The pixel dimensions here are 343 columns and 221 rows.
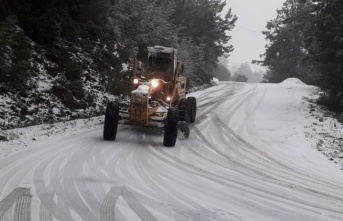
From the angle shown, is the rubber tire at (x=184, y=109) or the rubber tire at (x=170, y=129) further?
the rubber tire at (x=184, y=109)

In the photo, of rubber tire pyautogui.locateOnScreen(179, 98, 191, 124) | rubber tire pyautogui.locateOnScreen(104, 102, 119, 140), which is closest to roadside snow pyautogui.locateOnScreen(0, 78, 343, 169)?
rubber tire pyautogui.locateOnScreen(104, 102, 119, 140)

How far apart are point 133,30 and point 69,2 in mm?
4984

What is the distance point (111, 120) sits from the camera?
10.2m

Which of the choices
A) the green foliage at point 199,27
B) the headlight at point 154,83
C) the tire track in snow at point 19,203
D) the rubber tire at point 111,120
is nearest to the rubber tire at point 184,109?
the headlight at point 154,83

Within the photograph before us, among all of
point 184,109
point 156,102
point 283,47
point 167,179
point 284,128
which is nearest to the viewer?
point 167,179

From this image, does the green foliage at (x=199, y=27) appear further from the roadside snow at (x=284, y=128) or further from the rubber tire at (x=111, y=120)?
the rubber tire at (x=111, y=120)

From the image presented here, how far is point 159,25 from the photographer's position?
2425 cm

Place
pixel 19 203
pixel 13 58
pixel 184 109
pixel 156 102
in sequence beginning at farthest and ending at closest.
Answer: pixel 13 58
pixel 184 109
pixel 156 102
pixel 19 203

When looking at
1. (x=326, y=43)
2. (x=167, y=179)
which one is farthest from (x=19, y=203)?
(x=326, y=43)

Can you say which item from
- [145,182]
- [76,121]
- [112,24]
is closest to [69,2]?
[112,24]

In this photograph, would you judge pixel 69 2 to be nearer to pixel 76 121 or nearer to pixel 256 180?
pixel 76 121

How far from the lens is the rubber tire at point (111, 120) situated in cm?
1016

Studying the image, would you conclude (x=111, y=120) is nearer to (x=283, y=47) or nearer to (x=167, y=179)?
(x=167, y=179)

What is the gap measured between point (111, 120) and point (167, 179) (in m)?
3.55
